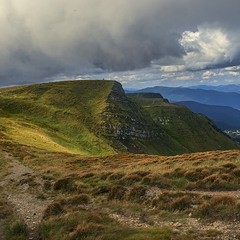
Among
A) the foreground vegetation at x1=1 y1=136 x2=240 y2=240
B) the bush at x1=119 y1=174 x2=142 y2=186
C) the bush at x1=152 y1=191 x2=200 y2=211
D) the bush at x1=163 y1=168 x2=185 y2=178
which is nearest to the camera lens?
the foreground vegetation at x1=1 y1=136 x2=240 y2=240

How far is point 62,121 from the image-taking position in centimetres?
9925

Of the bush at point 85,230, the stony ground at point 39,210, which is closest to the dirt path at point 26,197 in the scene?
the stony ground at point 39,210

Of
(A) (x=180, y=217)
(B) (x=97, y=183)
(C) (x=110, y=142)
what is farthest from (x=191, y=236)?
(C) (x=110, y=142)

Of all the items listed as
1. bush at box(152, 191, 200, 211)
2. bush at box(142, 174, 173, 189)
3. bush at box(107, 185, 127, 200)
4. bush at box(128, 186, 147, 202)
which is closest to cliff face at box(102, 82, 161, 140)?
bush at box(142, 174, 173, 189)

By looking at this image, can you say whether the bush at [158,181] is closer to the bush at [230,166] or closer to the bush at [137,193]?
the bush at [137,193]

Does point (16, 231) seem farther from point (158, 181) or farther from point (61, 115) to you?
point (61, 115)

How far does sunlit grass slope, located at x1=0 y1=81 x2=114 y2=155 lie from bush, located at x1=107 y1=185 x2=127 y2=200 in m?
45.4

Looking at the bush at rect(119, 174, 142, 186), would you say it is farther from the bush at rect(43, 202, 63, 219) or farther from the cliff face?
the cliff face

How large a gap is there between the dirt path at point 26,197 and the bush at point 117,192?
5.26 meters

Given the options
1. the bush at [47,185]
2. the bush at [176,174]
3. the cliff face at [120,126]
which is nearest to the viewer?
the bush at [176,174]

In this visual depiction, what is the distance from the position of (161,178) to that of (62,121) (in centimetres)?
9043

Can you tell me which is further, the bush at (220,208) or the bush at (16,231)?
the bush at (220,208)

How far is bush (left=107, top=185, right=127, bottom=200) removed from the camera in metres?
14.5

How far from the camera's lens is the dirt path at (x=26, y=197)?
11.8 meters
